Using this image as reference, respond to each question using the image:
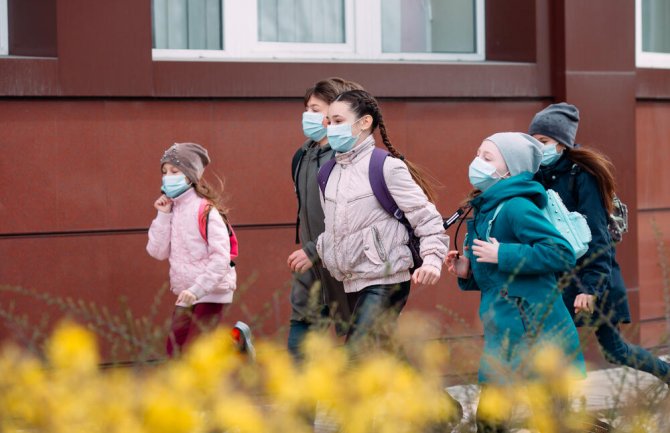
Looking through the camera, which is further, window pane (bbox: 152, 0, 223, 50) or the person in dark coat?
window pane (bbox: 152, 0, 223, 50)

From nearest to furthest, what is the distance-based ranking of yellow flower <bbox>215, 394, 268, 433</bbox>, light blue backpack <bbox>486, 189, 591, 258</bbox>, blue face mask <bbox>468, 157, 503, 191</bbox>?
1. yellow flower <bbox>215, 394, 268, 433</bbox>
2. blue face mask <bbox>468, 157, 503, 191</bbox>
3. light blue backpack <bbox>486, 189, 591, 258</bbox>

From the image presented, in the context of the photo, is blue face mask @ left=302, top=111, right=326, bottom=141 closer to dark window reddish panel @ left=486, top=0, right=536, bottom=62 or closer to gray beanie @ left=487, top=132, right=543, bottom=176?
gray beanie @ left=487, top=132, right=543, bottom=176

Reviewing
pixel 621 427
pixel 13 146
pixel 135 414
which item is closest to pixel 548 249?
pixel 621 427

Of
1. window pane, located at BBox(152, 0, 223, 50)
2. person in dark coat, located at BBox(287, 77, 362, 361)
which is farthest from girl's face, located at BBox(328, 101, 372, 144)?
window pane, located at BBox(152, 0, 223, 50)

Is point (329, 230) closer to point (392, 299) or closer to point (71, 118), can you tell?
point (392, 299)

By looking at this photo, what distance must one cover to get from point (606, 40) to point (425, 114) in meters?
1.41

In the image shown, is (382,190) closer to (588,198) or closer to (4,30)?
(588,198)

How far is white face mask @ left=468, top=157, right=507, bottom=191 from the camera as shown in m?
5.12

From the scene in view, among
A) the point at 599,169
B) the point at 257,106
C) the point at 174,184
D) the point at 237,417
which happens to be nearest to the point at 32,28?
the point at 257,106

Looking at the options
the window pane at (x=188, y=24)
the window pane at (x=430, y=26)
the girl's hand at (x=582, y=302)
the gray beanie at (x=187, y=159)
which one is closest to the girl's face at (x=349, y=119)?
the gray beanie at (x=187, y=159)

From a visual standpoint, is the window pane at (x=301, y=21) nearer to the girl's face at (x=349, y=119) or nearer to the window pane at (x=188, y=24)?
the window pane at (x=188, y=24)

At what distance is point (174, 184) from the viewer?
605cm

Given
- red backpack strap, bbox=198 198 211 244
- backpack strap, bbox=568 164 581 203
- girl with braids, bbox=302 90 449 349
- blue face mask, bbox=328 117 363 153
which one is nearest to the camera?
girl with braids, bbox=302 90 449 349

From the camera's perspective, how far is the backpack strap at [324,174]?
5.57 metres
